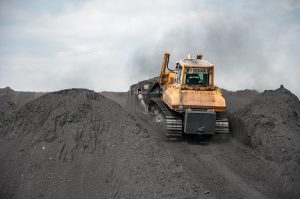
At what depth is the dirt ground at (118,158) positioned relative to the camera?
41.3 ft

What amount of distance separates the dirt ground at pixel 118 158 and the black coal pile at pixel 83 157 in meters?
0.03

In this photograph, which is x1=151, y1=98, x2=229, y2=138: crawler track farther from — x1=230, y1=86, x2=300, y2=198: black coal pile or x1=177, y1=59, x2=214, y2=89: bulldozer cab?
x1=177, y1=59, x2=214, y2=89: bulldozer cab

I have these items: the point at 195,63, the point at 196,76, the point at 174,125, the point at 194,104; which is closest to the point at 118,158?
the point at 174,125

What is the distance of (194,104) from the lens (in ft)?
58.5

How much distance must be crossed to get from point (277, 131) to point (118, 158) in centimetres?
654

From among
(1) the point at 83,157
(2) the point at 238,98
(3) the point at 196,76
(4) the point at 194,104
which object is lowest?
(1) the point at 83,157

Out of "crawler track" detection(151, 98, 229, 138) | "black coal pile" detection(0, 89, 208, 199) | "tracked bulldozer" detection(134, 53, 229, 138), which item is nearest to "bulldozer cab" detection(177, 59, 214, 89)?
"tracked bulldozer" detection(134, 53, 229, 138)

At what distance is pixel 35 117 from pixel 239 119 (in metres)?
7.77

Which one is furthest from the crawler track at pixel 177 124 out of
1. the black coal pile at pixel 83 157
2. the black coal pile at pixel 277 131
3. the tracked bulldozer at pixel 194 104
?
the black coal pile at pixel 83 157

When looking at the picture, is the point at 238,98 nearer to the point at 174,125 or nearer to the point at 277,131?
the point at 277,131

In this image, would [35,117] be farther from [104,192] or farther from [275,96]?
[275,96]

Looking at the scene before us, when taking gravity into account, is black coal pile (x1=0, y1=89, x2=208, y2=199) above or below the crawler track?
below

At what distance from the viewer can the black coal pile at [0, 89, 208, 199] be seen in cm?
1247

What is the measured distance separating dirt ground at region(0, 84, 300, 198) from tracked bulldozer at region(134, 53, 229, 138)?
2.10 ft
